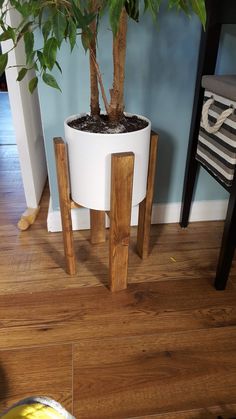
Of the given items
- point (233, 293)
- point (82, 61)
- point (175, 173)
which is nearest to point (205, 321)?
point (233, 293)

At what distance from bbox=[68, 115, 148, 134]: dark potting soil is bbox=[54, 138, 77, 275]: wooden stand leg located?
69 mm

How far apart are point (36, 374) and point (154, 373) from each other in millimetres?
272

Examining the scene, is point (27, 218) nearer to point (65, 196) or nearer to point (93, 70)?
point (65, 196)

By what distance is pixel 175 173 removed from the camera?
118 cm

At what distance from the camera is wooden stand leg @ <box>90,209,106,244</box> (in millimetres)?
1081

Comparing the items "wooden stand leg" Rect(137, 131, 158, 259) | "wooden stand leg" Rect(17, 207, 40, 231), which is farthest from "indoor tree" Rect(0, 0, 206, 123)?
"wooden stand leg" Rect(17, 207, 40, 231)

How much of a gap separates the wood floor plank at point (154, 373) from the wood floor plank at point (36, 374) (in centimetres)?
2

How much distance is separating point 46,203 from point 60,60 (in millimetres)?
667

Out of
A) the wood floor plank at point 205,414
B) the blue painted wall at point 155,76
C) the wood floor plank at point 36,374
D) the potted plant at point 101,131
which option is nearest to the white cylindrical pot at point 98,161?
the potted plant at point 101,131

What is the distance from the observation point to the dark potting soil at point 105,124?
0.78 meters

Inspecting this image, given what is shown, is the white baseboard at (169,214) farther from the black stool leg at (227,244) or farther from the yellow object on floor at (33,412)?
the yellow object on floor at (33,412)

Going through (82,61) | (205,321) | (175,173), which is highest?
(82,61)

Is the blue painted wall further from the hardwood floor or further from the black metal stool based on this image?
the hardwood floor

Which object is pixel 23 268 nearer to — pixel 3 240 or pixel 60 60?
pixel 3 240
